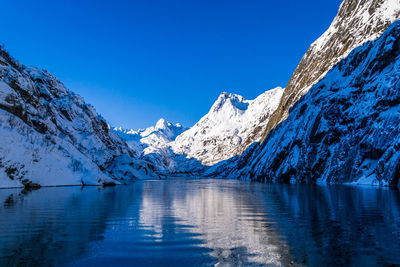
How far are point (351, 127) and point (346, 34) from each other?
44924 mm

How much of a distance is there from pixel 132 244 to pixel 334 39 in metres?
117

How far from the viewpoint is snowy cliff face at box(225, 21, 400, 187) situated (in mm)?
54000

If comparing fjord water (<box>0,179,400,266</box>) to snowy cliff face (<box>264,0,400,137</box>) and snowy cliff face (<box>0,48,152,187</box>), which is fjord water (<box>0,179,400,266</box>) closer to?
snowy cliff face (<box>0,48,152,187</box>)

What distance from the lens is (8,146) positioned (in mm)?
36562

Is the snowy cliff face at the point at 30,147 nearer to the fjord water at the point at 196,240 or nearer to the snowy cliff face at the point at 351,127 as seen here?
the fjord water at the point at 196,240

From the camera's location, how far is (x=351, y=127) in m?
66.9

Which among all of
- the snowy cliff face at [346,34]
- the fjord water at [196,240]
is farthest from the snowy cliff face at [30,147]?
the snowy cliff face at [346,34]

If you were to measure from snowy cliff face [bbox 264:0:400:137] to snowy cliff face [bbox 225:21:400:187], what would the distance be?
6438mm

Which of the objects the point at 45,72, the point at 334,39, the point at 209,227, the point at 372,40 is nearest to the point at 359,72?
the point at 372,40

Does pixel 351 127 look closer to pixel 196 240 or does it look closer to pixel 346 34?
pixel 346 34

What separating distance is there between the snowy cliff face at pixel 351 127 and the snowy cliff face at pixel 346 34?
6.44m

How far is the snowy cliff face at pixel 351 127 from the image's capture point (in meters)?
54.0

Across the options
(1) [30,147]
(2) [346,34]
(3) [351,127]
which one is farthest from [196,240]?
(2) [346,34]

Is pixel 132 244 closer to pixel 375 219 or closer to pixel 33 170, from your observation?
pixel 375 219
